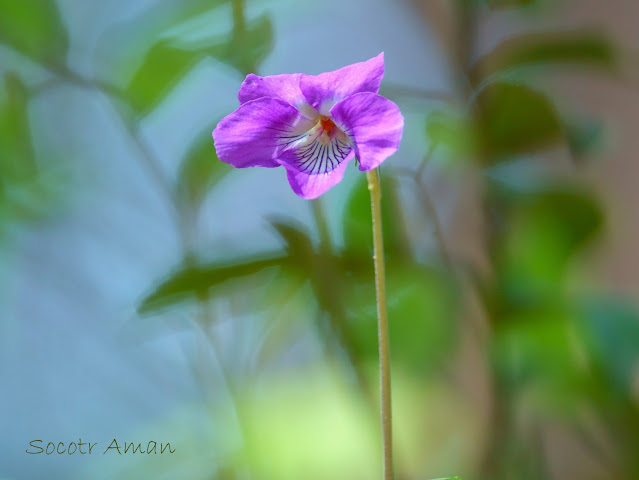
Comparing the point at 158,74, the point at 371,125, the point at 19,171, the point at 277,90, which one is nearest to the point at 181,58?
the point at 158,74

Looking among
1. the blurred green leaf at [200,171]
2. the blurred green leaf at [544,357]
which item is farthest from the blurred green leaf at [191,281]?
the blurred green leaf at [544,357]

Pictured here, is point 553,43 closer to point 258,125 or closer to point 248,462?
point 258,125

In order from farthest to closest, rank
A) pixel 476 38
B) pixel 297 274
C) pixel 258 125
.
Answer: pixel 476 38, pixel 297 274, pixel 258 125

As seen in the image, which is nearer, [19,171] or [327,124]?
[327,124]

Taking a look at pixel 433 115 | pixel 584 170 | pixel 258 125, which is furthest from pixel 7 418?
pixel 584 170

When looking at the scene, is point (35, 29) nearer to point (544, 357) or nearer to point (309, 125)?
point (309, 125)

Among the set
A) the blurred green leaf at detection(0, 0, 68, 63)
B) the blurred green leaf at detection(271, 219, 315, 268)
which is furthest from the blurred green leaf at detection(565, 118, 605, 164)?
the blurred green leaf at detection(0, 0, 68, 63)
